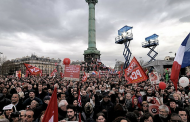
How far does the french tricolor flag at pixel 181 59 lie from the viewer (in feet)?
15.3

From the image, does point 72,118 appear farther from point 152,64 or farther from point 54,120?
point 152,64

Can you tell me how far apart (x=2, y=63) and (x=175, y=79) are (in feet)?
186

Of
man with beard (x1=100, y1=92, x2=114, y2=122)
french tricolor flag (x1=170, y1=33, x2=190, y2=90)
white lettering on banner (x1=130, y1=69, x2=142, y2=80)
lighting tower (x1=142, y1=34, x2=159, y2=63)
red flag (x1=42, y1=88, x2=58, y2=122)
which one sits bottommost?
man with beard (x1=100, y1=92, x2=114, y2=122)

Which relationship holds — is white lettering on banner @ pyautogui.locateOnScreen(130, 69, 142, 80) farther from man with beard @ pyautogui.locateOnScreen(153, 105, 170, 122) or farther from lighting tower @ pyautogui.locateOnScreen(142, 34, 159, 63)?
lighting tower @ pyautogui.locateOnScreen(142, 34, 159, 63)

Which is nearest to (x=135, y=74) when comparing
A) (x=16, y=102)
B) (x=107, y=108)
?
(x=107, y=108)

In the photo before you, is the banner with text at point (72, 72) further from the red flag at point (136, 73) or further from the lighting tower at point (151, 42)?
the lighting tower at point (151, 42)

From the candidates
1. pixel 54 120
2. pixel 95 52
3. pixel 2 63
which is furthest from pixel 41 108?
pixel 2 63

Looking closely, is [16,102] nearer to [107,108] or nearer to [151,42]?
[107,108]

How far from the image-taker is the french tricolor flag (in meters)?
4.67

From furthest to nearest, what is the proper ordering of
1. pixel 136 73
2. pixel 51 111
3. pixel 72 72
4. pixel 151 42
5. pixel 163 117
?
pixel 151 42 < pixel 72 72 < pixel 136 73 < pixel 163 117 < pixel 51 111

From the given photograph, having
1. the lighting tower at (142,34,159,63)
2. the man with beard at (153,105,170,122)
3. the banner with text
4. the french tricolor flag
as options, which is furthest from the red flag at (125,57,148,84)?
the lighting tower at (142,34,159,63)

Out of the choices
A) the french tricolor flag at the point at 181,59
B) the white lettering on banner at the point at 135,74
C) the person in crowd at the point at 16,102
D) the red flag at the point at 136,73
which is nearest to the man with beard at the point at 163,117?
the french tricolor flag at the point at 181,59

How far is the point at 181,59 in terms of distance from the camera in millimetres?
4715

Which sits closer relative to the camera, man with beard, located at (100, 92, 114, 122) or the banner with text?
man with beard, located at (100, 92, 114, 122)
